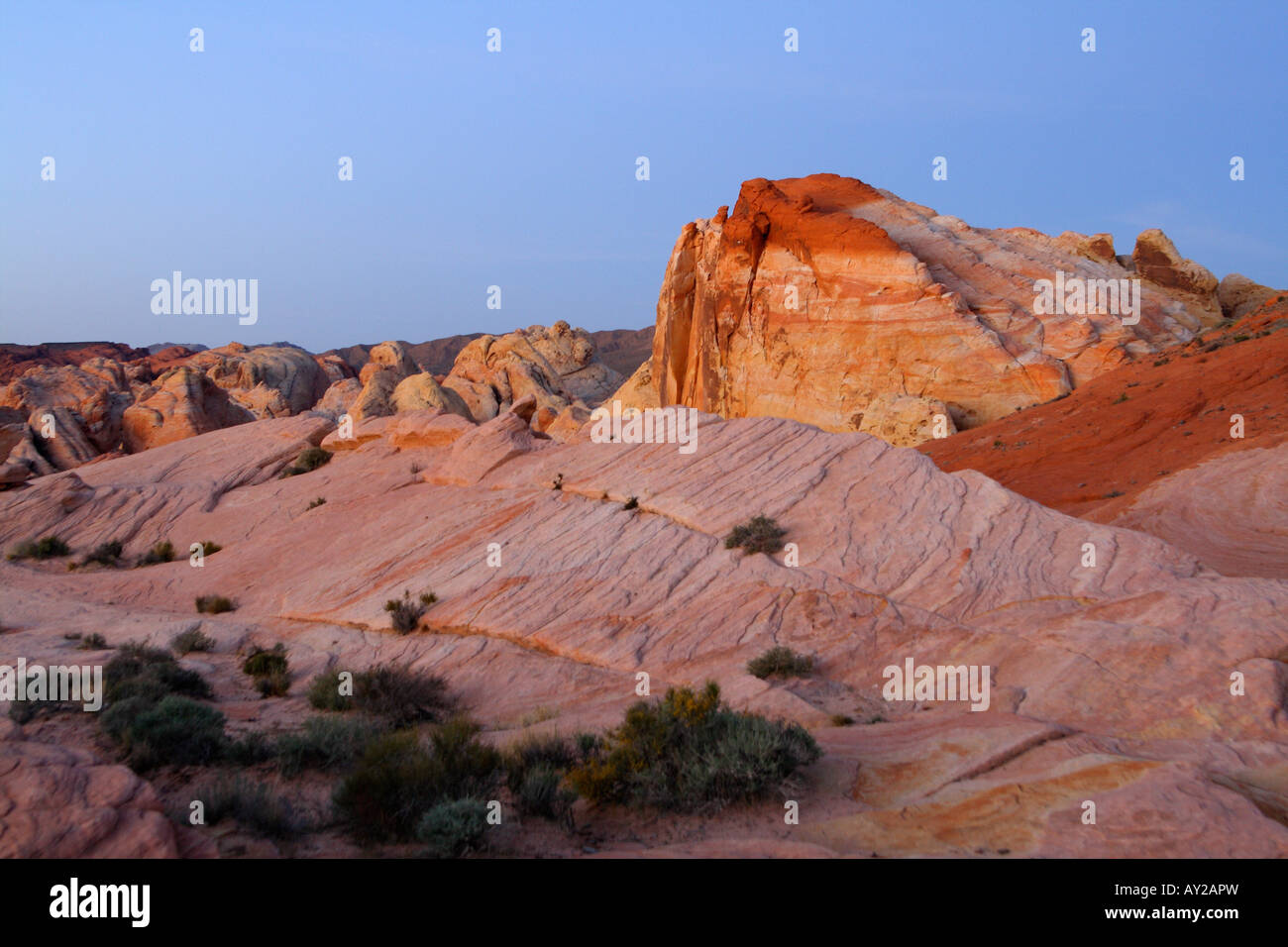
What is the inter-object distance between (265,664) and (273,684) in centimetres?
77

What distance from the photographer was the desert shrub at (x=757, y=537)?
37.7ft

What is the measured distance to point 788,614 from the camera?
1034cm

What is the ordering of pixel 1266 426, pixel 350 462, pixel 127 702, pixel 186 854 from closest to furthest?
pixel 186 854 → pixel 127 702 → pixel 350 462 → pixel 1266 426

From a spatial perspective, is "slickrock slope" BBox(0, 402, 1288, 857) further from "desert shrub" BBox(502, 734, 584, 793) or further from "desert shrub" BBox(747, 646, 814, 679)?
"desert shrub" BBox(502, 734, 584, 793)

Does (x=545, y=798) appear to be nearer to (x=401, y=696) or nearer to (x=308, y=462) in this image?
(x=401, y=696)

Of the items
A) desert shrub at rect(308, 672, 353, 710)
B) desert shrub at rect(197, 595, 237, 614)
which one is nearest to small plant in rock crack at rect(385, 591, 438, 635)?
desert shrub at rect(308, 672, 353, 710)

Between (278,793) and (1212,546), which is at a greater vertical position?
(1212,546)

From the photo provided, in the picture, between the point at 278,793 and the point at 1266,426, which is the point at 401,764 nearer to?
the point at 278,793

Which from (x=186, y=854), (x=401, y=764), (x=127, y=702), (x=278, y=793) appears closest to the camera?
(x=186, y=854)

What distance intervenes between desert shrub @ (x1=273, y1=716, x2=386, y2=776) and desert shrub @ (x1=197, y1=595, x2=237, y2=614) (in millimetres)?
7216

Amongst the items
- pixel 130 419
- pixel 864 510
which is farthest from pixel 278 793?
pixel 130 419

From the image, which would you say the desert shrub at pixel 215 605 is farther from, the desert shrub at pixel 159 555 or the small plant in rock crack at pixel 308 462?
the small plant in rock crack at pixel 308 462
